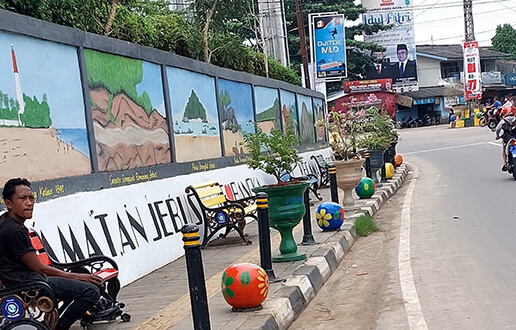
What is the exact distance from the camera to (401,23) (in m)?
64.7

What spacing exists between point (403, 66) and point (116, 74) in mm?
58618

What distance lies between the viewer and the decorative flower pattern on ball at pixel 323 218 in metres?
10.4

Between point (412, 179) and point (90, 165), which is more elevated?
point (90, 165)

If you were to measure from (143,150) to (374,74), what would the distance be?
56008 millimetres

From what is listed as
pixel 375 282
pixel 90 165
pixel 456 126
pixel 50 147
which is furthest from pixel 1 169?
pixel 456 126

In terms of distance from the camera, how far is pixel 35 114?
685 centimetres

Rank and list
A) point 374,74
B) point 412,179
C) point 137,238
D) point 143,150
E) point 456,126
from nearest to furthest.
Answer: point 137,238 < point 143,150 < point 412,179 < point 456,126 < point 374,74

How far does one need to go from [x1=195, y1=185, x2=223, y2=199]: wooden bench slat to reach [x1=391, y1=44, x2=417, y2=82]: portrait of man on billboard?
55.6 meters

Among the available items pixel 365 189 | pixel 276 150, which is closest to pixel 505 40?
pixel 365 189

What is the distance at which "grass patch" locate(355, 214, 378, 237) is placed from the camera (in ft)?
35.8

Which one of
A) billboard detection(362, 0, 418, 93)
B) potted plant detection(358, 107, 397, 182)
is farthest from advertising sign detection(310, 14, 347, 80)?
billboard detection(362, 0, 418, 93)

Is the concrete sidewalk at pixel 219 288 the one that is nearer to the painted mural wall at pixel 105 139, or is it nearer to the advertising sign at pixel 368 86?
the painted mural wall at pixel 105 139

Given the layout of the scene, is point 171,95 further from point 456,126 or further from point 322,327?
point 456,126

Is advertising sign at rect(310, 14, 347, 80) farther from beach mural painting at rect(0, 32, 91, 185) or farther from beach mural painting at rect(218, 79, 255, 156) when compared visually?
beach mural painting at rect(0, 32, 91, 185)
